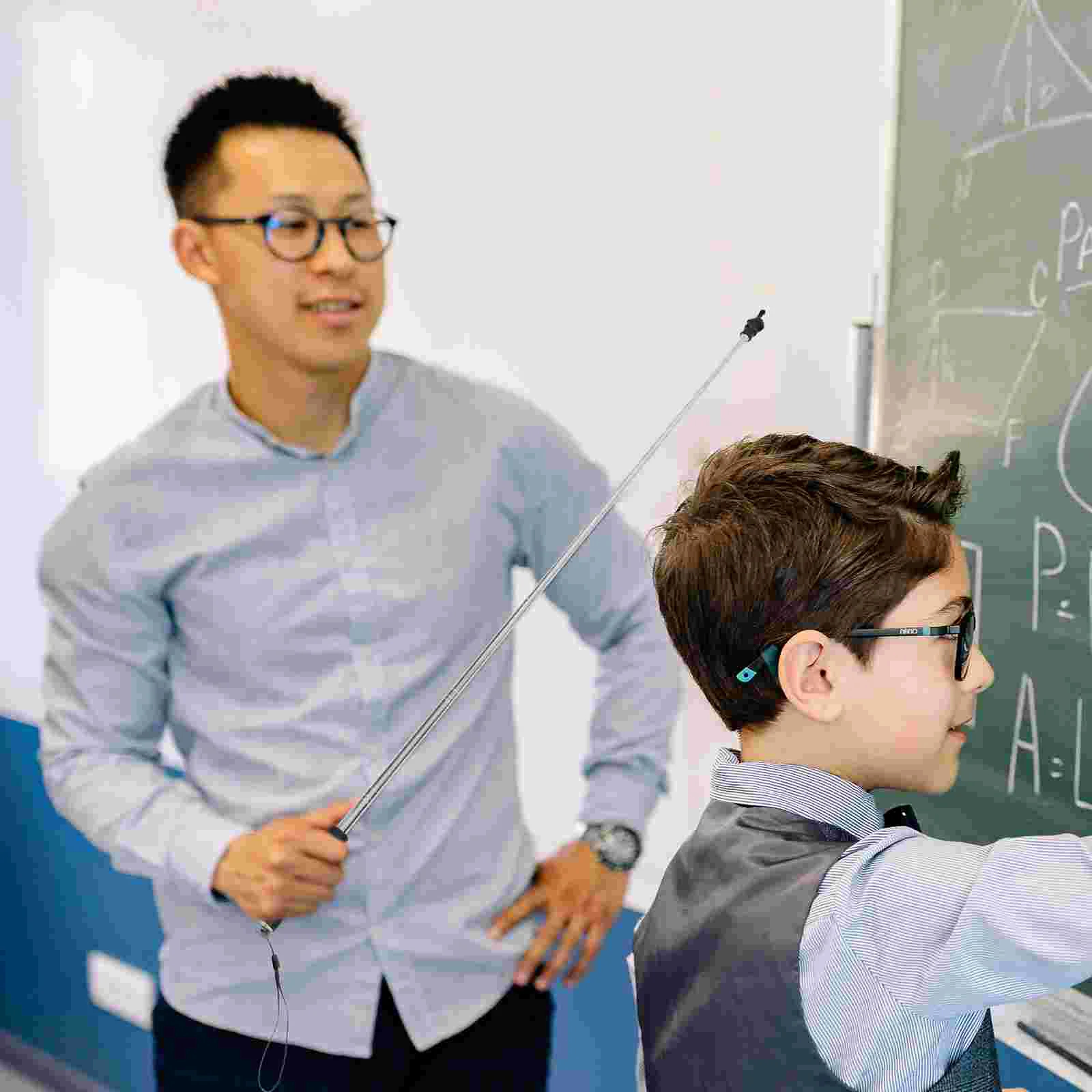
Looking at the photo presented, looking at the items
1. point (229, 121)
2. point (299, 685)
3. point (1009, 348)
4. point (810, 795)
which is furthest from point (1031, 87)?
point (299, 685)

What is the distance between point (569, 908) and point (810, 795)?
871mm

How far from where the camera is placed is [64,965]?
3184 mm

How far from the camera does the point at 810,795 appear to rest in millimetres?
921

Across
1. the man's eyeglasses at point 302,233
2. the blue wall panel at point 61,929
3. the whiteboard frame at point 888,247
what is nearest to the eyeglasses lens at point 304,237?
the man's eyeglasses at point 302,233

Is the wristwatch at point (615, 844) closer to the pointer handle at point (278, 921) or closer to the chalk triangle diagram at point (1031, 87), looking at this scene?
the pointer handle at point (278, 921)

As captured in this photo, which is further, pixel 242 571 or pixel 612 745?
pixel 612 745

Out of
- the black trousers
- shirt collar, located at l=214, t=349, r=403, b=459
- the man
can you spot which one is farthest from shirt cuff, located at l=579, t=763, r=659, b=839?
shirt collar, located at l=214, t=349, r=403, b=459

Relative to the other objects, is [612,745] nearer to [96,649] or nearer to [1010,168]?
[96,649]

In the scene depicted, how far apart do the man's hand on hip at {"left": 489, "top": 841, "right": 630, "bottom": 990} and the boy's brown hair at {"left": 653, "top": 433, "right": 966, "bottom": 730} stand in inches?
30.7

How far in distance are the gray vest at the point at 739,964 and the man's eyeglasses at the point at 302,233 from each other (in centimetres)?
92

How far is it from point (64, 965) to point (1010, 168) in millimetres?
2873

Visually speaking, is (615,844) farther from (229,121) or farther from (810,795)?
(229,121)

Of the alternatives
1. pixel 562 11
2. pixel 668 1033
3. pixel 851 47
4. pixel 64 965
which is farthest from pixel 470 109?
pixel 64 965

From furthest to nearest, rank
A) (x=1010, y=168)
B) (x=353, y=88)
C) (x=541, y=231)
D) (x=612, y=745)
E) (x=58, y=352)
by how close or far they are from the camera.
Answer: (x=58, y=352), (x=353, y=88), (x=541, y=231), (x=612, y=745), (x=1010, y=168)
